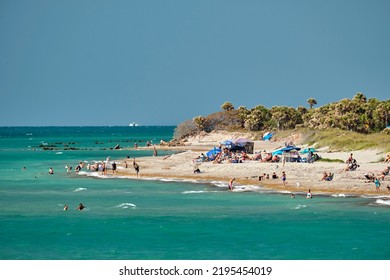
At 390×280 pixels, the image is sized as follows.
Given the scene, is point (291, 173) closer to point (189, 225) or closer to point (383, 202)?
point (383, 202)

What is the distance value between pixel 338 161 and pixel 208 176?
11317mm

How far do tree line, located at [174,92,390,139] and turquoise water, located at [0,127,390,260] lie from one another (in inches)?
2017

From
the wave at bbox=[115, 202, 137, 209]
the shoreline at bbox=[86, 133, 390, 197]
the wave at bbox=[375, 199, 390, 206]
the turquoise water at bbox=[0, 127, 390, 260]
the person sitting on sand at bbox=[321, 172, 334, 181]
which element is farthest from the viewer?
the person sitting on sand at bbox=[321, 172, 334, 181]

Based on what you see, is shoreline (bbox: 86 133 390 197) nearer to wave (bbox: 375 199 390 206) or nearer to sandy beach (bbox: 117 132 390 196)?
sandy beach (bbox: 117 132 390 196)

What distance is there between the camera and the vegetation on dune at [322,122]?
74094 millimetres

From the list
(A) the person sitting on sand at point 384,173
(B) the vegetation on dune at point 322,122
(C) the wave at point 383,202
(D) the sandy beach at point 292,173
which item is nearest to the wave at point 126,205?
(D) the sandy beach at point 292,173

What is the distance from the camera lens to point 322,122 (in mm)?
101125

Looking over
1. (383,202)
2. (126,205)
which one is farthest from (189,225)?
(383,202)

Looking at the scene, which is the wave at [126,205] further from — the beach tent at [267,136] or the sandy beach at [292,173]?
the beach tent at [267,136]

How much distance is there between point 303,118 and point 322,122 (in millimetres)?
18666

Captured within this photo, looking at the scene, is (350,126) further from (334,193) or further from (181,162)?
(334,193)

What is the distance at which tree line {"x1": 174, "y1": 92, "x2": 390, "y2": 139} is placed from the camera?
94938 mm

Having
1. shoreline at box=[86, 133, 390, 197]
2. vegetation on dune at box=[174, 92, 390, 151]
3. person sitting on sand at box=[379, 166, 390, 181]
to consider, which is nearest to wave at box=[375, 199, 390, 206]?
shoreline at box=[86, 133, 390, 197]

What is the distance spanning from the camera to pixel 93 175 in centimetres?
6081
